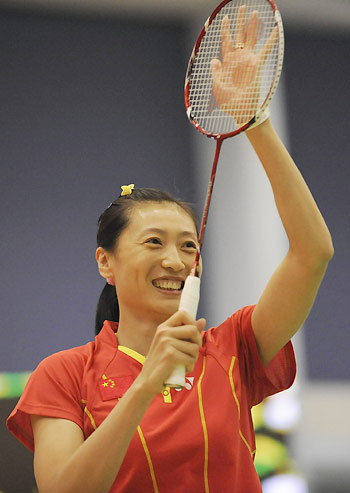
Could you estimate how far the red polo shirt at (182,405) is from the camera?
5.09ft

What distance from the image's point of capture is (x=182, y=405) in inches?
63.8

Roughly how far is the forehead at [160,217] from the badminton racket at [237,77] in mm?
170

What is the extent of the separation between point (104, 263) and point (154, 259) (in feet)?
0.72

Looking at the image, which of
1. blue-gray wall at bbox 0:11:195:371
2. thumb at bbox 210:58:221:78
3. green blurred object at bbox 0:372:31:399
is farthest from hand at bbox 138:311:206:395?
blue-gray wall at bbox 0:11:195:371

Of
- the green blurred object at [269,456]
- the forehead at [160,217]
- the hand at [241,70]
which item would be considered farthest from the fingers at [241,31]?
the green blurred object at [269,456]

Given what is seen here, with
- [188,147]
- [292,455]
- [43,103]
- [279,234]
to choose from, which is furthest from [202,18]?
[292,455]

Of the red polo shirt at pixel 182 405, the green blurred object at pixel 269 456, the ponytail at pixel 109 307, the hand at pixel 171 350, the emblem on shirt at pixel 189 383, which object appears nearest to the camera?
the hand at pixel 171 350

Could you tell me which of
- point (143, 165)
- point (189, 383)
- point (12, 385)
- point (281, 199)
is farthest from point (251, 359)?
point (143, 165)

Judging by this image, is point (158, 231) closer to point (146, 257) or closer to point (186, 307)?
point (146, 257)

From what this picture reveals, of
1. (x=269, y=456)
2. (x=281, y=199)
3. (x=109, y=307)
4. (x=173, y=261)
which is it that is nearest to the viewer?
(x=281, y=199)

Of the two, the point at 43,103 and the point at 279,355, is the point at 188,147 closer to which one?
the point at 43,103

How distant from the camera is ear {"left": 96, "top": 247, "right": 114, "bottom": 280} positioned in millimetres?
1899

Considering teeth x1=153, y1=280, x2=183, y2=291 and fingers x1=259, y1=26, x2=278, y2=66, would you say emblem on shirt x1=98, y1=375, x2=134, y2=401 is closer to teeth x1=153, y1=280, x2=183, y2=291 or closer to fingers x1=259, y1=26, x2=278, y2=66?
teeth x1=153, y1=280, x2=183, y2=291

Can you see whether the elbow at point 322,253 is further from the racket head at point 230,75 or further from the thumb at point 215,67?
the thumb at point 215,67
